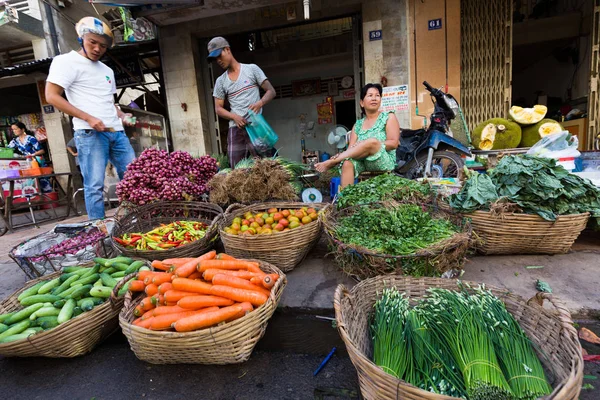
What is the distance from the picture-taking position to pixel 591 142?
5.75m

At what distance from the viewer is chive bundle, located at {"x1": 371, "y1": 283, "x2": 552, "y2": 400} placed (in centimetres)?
110

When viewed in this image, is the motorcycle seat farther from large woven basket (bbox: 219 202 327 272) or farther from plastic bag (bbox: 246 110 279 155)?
large woven basket (bbox: 219 202 327 272)

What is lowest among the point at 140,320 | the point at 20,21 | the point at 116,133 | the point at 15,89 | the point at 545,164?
the point at 140,320

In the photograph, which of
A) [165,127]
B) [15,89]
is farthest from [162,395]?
[15,89]

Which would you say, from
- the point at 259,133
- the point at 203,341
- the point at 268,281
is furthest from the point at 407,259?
the point at 259,133

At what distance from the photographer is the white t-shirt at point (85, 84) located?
125 inches

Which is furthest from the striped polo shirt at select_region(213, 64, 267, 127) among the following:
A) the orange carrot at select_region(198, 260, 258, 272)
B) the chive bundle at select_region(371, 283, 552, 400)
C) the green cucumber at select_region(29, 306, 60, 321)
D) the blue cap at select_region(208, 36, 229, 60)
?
the chive bundle at select_region(371, 283, 552, 400)

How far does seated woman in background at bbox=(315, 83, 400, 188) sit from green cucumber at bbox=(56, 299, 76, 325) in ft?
8.54

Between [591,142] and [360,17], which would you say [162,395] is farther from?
[591,142]

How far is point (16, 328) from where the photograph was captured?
1.73m

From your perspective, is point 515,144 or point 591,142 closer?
point 515,144

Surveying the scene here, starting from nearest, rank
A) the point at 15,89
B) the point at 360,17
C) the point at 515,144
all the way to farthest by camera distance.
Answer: the point at 515,144
the point at 360,17
the point at 15,89

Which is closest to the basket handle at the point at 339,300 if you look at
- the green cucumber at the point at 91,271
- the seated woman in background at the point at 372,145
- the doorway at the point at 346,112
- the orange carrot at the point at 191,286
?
the orange carrot at the point at 191,286

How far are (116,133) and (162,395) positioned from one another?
321cm
